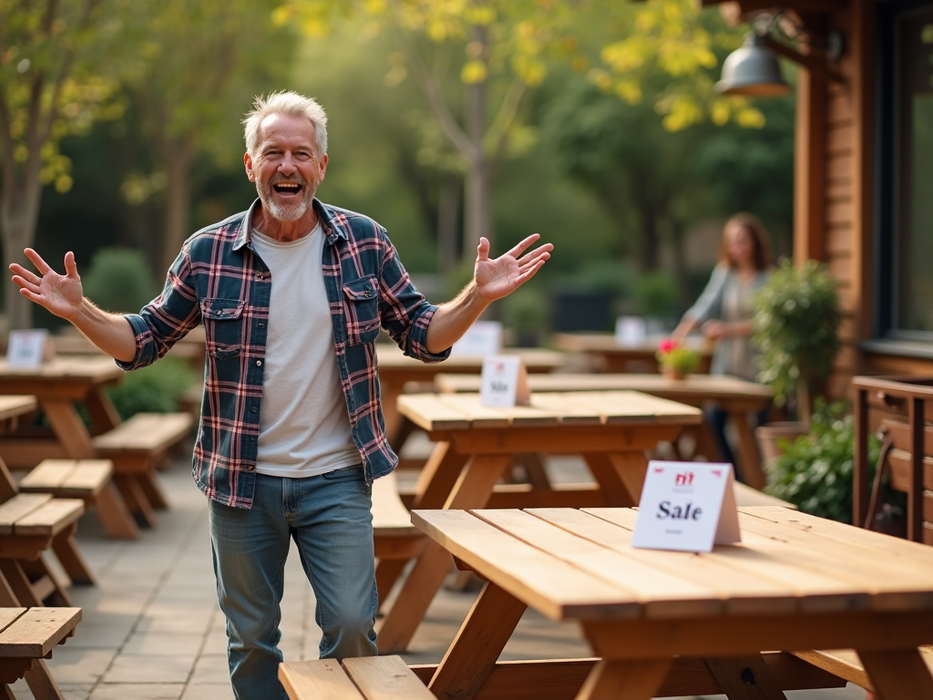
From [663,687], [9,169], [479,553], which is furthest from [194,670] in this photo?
[9,169]

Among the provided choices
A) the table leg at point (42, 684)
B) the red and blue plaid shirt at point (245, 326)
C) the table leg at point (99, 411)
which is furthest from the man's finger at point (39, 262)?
the table leg at point (99, 411)

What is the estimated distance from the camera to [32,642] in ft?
11.3

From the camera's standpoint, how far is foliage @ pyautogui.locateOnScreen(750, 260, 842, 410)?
296 inches

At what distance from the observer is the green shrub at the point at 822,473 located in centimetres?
612

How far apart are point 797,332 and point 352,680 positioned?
500 centimetres

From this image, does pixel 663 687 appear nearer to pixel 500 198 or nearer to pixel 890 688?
pixel 890 688

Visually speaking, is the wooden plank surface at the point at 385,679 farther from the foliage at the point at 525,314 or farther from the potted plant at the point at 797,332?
the foliage at the point at 525,314

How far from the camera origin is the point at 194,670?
4672 millimetres

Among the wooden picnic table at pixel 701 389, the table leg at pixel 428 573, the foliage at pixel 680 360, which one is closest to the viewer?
the table leg at pixel 428 573

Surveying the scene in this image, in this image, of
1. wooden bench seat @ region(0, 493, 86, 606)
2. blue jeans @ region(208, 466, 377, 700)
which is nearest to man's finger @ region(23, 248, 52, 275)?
blue jeans @ region(208, 466, 377, 700)

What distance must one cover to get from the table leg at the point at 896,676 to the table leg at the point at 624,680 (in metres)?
0.50

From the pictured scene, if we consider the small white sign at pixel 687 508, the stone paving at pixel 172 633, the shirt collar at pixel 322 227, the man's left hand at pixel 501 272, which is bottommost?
the stone paving at pixel 172 633

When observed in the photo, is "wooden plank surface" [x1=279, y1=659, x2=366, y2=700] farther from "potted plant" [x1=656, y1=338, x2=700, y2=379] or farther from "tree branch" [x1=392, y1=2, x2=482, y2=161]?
"tree branch" [x1=392, y1=2, x2=482, y2=161]

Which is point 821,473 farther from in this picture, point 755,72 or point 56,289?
point 56,289
